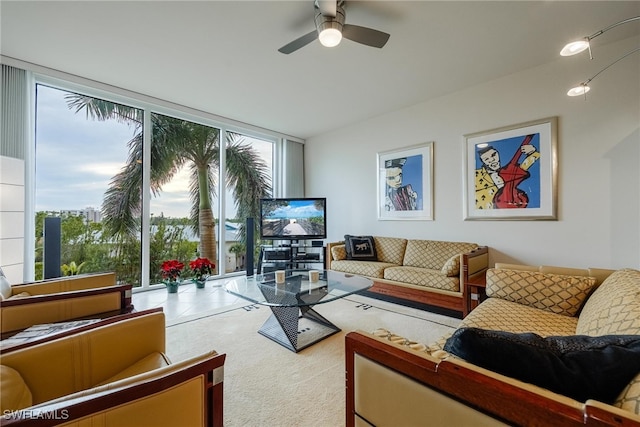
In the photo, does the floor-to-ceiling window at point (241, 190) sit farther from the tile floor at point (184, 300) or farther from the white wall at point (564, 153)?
the white wall at point (564, 153)

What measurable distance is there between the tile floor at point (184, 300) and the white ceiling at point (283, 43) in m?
2.52

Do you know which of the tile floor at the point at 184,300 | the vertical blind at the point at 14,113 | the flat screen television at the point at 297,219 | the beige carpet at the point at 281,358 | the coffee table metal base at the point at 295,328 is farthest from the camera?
the flat screen television at the point at 297,219

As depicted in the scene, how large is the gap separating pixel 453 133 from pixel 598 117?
1.38 m

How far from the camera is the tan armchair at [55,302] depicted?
1.60 m

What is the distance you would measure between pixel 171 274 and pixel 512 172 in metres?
4.64

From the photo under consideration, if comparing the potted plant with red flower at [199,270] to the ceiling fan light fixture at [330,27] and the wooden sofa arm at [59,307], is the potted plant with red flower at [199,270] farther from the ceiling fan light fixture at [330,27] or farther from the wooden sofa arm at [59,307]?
the ceiling fan light fixture at [330,27]

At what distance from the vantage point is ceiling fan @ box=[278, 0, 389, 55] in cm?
199

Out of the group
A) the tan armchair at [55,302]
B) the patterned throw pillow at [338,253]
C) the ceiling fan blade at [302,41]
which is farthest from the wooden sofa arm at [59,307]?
the patterned throw pillow at [338,253]

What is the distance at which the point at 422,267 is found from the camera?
3.67 meters

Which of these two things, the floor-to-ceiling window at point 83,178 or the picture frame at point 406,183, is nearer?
the floor-to-ceiling window at point 83,178

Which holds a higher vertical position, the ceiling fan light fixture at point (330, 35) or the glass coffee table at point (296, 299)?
the ceiling fan light fixture at point (330, 35)

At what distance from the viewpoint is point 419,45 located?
2.65 m

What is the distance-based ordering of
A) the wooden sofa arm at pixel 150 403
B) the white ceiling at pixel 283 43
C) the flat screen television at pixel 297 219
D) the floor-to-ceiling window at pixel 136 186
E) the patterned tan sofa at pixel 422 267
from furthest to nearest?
the flat screen television at pixel 297 219, the floor-to-ceiling window at pixel 136 186, the patterned tan sofa at pixel 422 267, the white ceiling at pixel 283 43, the wooden sofa arm at pixel 150 403

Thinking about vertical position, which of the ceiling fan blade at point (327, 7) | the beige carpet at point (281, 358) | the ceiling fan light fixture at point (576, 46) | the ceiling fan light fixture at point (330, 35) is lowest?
the beige carpet at point (281, 358)
